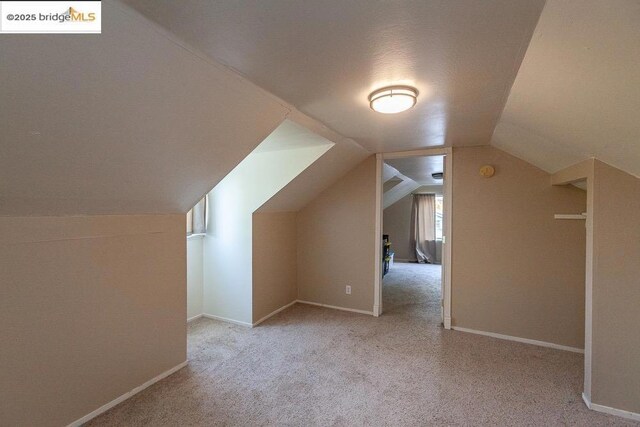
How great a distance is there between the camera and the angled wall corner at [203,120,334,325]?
2977 millimetres

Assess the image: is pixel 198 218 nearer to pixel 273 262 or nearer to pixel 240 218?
pixel 240 218

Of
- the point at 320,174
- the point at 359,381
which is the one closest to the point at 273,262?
the point at 320,174

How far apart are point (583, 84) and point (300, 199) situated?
110 inches

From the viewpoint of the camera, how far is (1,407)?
55.1 inches

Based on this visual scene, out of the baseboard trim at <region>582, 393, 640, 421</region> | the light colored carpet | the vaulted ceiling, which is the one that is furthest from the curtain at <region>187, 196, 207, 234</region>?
the baseboard trim at <region>582, 393, 640, 421</region>

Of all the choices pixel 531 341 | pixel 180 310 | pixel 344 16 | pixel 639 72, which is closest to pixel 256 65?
pixel 344 16

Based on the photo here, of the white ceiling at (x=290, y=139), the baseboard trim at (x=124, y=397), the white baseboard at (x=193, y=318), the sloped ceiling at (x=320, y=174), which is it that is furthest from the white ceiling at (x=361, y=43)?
the white baseboard at (x=193, y=318)

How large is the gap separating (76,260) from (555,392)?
341cm

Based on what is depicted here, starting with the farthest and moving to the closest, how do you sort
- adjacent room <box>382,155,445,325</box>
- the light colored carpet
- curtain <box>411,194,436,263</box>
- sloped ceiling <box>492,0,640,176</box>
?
1. curtain <box>411,194,436,263</box>
2. adjacent room <box>382,155,445,325</box>
3. the light colored carpet
4. sloped ceiling <box>492,0,640,176</box>

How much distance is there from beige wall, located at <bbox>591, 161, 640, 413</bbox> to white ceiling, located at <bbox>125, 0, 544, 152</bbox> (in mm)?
951

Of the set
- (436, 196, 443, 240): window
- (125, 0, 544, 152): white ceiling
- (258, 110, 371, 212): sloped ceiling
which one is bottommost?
(436, 196, 443, 240): window

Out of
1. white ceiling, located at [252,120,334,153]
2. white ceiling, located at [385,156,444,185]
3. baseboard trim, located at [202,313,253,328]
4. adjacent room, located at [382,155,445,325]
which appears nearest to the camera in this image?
white ceiling, located at [252,120,334,153]

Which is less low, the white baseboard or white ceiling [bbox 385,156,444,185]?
white ceiling [bbox 385,156,444,185]

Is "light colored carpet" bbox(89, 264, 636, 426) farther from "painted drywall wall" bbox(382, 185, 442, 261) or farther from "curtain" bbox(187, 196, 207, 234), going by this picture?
"painted drywall wall" bbox(382, 185, 442, 261)
